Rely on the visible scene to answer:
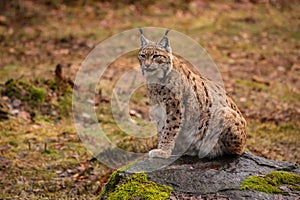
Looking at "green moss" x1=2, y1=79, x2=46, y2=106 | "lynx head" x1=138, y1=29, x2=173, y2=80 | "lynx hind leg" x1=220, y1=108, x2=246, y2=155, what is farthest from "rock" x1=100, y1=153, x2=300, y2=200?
"green moss" x1=2, y1=79, x2=46, y2=106

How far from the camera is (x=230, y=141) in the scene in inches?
205

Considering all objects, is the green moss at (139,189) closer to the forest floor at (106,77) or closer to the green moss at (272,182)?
the green moss at (272,182)

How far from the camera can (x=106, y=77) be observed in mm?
10656

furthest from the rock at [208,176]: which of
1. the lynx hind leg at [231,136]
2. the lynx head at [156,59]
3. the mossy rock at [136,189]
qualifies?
the lynx head at [156,59]

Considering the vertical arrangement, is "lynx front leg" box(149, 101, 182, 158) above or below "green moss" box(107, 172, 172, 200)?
above

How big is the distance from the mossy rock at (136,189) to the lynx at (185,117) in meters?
0.64

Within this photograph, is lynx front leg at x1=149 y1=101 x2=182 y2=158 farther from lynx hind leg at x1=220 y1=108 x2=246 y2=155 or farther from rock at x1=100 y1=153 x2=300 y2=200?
lynx hind leg at x1=220 y1=108 x2=246 y2=155

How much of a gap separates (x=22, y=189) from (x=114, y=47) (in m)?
6.47

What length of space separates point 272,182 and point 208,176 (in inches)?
22.0

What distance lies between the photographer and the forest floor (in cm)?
708

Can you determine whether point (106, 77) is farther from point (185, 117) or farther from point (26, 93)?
point (185, 117)

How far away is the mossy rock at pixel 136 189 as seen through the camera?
14.4 ft

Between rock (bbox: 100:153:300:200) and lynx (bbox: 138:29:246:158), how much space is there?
0.54ft

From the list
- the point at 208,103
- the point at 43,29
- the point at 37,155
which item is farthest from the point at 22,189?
the point at 43,29
